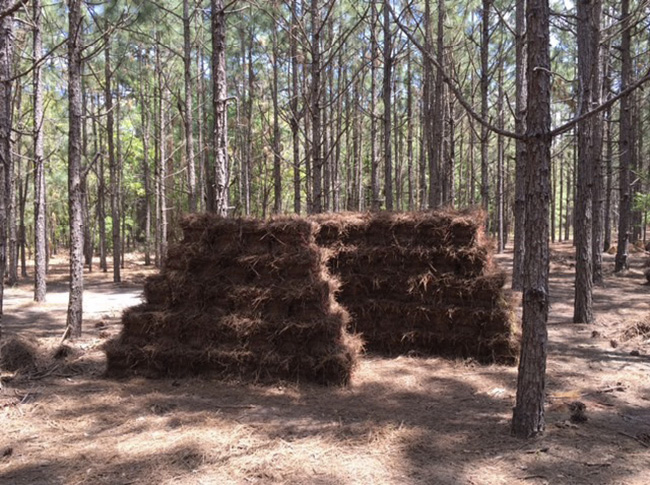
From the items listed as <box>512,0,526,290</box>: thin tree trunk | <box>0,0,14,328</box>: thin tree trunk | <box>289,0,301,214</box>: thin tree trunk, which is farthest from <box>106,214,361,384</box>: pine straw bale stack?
<box>512,0,526,290</box>: thin tree trunk

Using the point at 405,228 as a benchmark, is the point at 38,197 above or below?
above

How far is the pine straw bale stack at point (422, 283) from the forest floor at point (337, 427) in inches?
12.9

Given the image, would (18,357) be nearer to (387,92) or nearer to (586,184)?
(387,92)

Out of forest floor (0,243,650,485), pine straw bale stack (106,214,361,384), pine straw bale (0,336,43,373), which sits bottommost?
forest floor (0,243,650,485)

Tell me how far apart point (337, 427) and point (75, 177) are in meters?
5.94

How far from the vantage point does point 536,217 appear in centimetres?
345

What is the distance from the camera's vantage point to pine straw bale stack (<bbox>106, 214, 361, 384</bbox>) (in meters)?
5.29

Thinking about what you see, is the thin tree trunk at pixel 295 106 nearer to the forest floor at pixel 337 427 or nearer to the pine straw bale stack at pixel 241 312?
the pine straw bale stack at pixel 241 312

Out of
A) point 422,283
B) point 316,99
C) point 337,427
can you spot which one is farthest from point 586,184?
point 337,427

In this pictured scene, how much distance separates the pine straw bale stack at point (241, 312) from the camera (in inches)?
208

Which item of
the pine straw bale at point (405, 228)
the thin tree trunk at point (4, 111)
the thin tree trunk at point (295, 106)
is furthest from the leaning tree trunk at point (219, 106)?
the thin tree trunk at point (4, 111)

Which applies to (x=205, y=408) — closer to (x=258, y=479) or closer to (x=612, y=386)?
(x=258, y=479)

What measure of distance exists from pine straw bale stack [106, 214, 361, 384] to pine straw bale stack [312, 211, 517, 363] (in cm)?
117

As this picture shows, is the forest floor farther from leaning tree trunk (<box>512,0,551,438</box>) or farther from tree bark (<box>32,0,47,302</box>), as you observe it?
tree bark (<box>32,0,47,302</box>)
